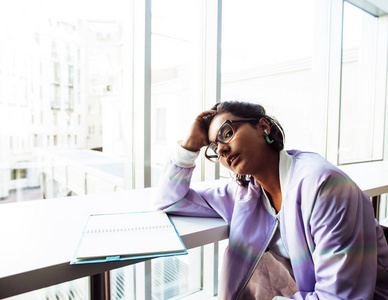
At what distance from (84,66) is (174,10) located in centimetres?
74

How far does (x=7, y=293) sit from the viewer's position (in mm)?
591

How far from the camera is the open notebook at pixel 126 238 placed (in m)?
0.69

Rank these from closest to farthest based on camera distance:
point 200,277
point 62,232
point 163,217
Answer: point 62,232 < point 163,217 < point 200,277

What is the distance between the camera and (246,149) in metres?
0.89

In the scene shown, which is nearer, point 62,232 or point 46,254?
point 46,254

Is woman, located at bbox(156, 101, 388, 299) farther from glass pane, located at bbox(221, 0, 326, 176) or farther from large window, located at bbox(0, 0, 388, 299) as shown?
glass pane, located at bbox(221, 0, 326, 176)

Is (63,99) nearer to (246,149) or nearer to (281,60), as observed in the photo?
(246,149)

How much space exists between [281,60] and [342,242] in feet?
7.44

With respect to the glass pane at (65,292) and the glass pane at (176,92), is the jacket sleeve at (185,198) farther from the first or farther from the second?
the glass pane at (65,292)

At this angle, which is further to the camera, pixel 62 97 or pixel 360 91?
pixel 360 91

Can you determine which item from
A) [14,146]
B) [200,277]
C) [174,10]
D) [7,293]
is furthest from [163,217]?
[174,10]

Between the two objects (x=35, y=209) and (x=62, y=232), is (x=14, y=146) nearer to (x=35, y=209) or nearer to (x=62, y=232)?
(x=35, y=209)

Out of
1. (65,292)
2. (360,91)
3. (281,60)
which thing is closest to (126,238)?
(65,292)

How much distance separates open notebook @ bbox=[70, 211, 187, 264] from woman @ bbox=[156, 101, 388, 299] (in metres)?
0.15
